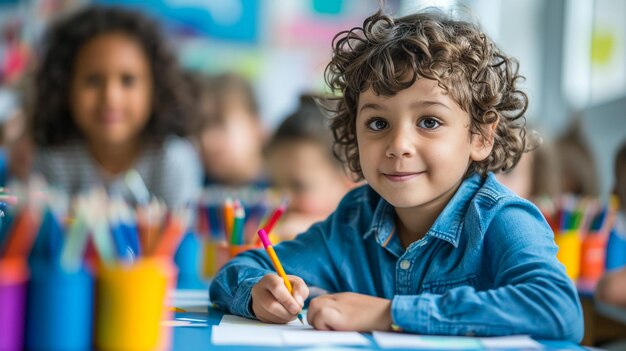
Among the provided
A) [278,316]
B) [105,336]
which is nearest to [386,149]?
[278,316]

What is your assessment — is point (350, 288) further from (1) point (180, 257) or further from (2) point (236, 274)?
(1) point (180, 257)

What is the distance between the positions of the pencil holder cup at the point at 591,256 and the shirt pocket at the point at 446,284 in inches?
34.3

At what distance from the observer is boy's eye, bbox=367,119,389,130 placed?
1070 mm

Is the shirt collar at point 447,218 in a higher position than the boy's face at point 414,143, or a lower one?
lower

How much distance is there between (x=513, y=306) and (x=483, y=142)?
1.14 ft

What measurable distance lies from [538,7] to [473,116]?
115 inches

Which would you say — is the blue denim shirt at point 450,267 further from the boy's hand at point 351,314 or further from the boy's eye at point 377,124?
the boy's eye at point 377,124

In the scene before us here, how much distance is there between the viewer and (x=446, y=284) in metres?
1.01

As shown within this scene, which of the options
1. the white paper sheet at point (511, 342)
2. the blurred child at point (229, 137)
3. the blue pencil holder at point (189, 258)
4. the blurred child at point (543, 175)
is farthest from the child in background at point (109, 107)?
the white paper sheet at point (511, 342)

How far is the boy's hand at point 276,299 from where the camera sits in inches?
36.8

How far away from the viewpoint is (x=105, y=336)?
0.66m

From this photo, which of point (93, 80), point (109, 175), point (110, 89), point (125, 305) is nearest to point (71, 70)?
point (93, 80)

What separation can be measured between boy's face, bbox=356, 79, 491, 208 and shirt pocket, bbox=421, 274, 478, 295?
111 mm

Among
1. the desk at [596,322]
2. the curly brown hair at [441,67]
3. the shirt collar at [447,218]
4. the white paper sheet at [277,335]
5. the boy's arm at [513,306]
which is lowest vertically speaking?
the desk at [596,322]
